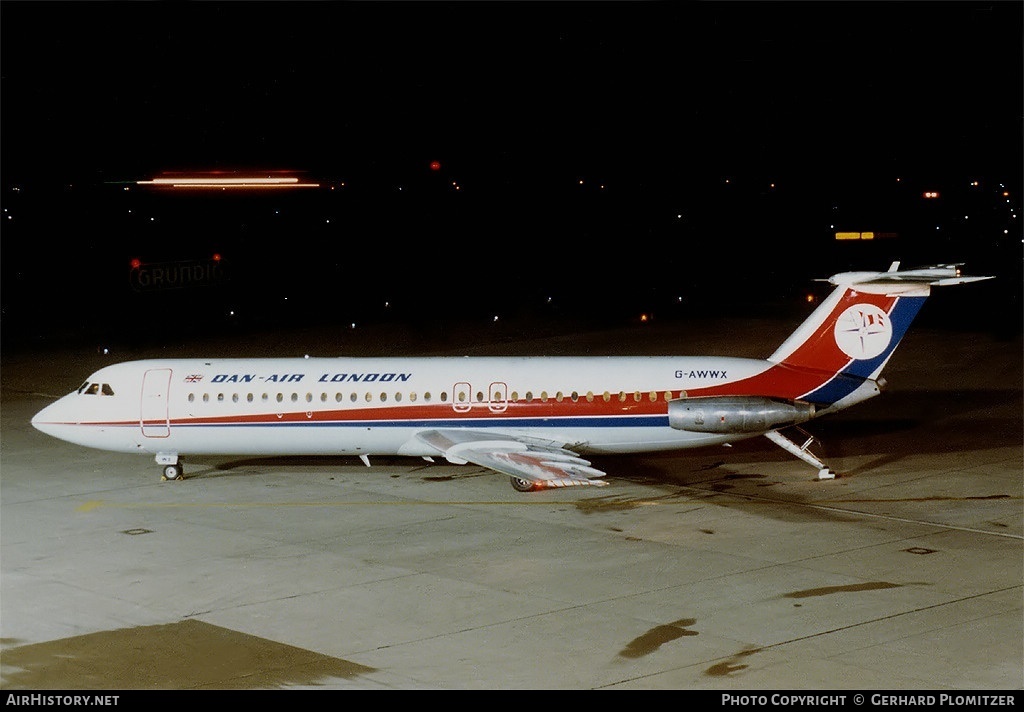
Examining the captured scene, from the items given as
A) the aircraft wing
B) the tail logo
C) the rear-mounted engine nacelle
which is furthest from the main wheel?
the tail logo

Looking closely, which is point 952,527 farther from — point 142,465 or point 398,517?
point 142,465

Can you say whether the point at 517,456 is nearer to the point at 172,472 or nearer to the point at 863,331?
the point at 863,331

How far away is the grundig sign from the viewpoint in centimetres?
6006

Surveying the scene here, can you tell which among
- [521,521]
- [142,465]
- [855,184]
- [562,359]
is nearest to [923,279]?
[562,359]

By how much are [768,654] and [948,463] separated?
14959mm

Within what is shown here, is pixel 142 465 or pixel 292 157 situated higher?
pixel 292 157

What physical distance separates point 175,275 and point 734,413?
136 feet

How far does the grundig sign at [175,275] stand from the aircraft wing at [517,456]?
3607cm

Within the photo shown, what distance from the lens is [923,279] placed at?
26.6 metres

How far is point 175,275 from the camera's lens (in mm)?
61844

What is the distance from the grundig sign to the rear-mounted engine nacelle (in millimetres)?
39051

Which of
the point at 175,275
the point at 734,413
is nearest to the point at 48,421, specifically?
the point at 734,413

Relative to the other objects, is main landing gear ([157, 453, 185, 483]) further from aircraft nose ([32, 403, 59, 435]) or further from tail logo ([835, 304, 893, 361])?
tail logo ([835, 304, 893, 361])

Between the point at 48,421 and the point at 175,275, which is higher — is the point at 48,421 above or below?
below
